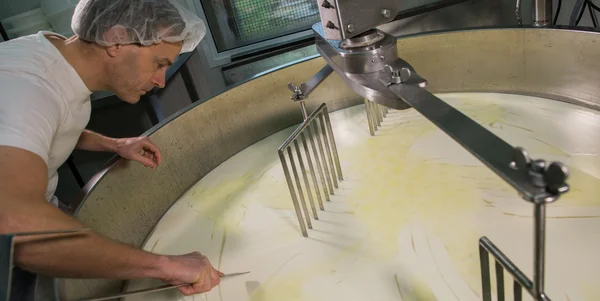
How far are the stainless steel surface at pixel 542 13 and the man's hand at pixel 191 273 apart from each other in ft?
3.73

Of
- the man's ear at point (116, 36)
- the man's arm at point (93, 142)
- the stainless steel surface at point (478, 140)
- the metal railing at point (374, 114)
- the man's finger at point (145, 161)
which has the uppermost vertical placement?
the man's ear at point (116, 36)

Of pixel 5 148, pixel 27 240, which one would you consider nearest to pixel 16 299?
pixel 27 240

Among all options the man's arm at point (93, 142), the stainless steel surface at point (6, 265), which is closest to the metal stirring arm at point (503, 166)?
the stainless steel surface at point (6, 265)

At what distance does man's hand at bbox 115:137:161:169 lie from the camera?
45.8 inches

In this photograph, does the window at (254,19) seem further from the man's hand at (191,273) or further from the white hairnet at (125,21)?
the man's hand at (191,273)

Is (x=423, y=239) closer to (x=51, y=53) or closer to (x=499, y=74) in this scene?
(x=499, y=74)

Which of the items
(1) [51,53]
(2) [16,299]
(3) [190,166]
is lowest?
(3) [190,166]

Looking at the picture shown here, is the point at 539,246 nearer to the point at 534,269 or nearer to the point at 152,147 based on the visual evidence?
the point at 534,269

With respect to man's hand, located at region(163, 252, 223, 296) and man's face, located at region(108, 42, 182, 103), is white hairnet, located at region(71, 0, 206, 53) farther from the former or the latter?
man's hand, located at region(163, 252, 223, 296)

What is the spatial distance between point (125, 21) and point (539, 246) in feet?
2.98

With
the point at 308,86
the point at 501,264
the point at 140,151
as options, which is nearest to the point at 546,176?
the point at 501,264

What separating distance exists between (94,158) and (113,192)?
48.1 inches

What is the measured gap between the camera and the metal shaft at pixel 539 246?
0.44 metres

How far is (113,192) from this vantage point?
1123mm
